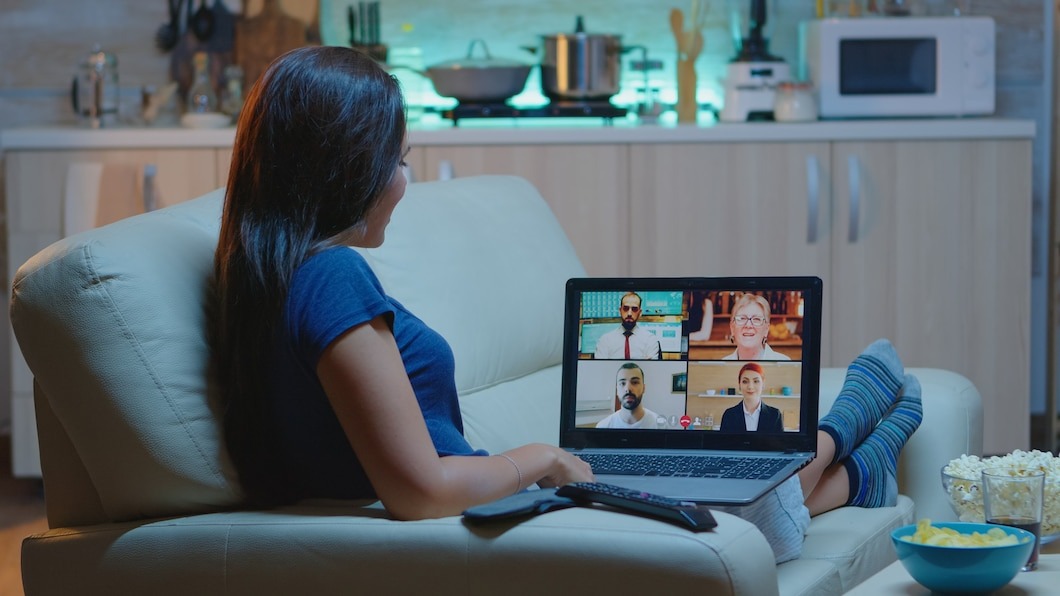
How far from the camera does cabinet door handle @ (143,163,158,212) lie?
354 cm

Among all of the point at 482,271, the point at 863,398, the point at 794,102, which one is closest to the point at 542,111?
the point at 794,102

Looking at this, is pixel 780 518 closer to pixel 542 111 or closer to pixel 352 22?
pixel 542 111

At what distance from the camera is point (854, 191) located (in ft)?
11.4

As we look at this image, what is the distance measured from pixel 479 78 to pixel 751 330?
199 centimetres

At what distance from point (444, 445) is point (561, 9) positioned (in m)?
2.73

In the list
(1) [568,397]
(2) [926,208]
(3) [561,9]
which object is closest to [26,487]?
(3) [561,9]

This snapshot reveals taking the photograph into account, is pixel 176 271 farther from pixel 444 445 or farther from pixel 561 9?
pixel 561 9

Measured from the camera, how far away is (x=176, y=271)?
1.50m

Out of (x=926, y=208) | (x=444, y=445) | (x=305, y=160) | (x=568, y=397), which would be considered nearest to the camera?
(x=305, y=160)

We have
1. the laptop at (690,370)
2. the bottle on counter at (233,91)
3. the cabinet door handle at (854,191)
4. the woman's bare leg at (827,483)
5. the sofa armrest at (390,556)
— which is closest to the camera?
the sofa armrest at (390,556)

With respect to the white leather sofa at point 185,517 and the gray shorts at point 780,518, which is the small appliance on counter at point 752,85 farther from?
the white leather sofa at point 185,517

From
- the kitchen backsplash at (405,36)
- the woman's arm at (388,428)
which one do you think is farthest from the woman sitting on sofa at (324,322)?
the kitchen backsplash at (405,36)

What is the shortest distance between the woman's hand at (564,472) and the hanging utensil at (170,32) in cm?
287

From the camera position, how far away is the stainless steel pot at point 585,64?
12.1ft
